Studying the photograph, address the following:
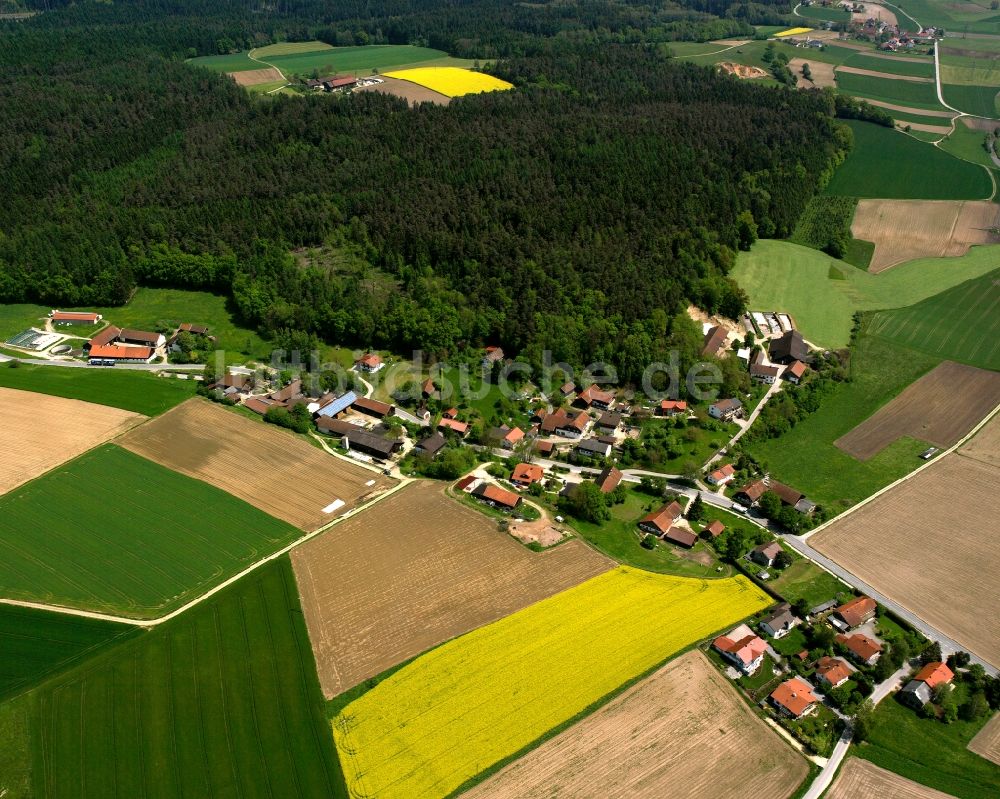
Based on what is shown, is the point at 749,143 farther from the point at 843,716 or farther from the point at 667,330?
the point at 843,716

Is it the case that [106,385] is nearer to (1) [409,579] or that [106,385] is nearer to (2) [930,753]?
(1) [409,579]

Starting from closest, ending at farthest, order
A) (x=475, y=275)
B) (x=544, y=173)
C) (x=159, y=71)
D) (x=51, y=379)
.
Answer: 1. (x=51, y=379)
2. (x=475, y=275)
3. (x=544, y=173)
4. (x=159, y=71)

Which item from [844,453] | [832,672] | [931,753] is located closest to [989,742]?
[931,753]

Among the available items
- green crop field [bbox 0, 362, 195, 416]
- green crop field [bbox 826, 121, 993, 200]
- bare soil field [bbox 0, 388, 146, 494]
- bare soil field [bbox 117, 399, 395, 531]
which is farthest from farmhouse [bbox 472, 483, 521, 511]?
green crop field [bbox 826, 121, 993, 200]

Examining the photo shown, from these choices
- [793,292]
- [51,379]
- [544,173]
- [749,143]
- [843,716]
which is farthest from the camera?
[749,143]

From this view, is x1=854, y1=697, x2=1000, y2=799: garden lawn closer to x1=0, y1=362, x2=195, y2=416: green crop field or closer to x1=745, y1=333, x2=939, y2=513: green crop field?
x1=745, y1=333, x2=939, y2=513: green crop field

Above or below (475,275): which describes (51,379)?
below

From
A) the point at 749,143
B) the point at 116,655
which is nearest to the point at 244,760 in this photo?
the point at 116,655

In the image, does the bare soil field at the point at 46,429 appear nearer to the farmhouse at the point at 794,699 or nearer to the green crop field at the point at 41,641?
the green crop field at the point at 41,641
